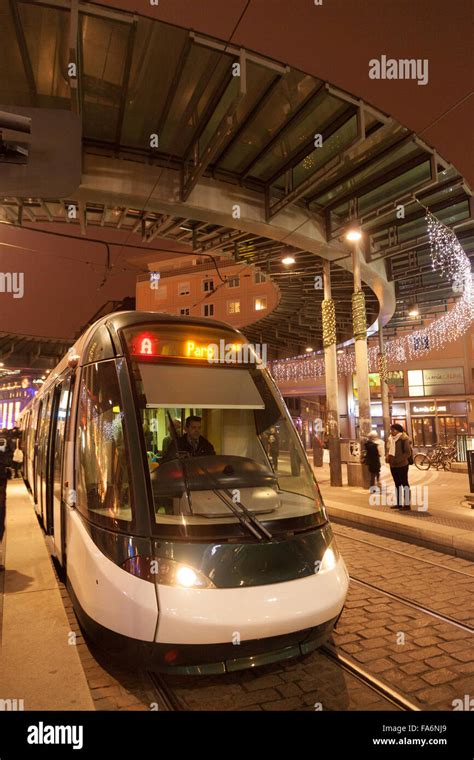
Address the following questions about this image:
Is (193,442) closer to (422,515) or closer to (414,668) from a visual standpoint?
(414,668)

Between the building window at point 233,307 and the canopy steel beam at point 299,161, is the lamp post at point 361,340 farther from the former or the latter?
the building window at point 233,307

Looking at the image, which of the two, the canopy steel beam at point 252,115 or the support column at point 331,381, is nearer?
the canopy steel beam at point 252,115

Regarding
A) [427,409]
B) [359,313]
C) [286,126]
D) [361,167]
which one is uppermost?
[286,126]

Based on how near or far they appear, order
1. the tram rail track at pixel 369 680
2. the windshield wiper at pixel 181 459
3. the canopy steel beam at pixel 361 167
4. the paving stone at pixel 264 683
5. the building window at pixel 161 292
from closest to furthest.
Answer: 1. the tram rail track at pixel 369 680
2. the paving stone at pixel 264 683
3. the windshield wiper at pixel 181 459
4. the canopy steel beam at pixel 361 167
5. the building window at pixel 161 292

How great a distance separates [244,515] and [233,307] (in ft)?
140

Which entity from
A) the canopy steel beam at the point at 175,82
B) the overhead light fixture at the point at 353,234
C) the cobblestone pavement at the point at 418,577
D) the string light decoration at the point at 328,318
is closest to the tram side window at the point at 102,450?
the cobblestone pavement at the point at 418,577

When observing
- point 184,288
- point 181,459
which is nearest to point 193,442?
point 181,459

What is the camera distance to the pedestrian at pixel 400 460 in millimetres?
9664

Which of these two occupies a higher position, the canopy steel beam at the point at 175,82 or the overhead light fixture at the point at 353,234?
the canopy steel beam at the point at 175,82

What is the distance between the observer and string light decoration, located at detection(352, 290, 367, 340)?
13461mm

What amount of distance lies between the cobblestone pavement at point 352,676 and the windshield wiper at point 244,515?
102 centimetres

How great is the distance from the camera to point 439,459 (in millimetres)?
17969

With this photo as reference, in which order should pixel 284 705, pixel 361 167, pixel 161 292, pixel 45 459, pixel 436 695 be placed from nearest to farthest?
pixel 284 705
pixel 436 695
pixel 45 459
pixel 361 167
pixel 161 292
